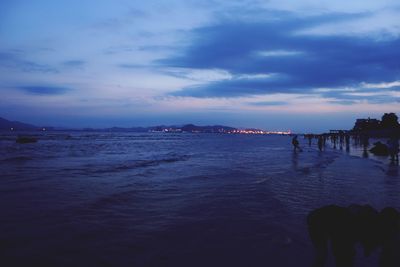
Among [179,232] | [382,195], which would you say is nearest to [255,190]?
[382,195]

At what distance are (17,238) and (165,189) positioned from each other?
25.7ft

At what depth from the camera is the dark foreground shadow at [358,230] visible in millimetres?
4832

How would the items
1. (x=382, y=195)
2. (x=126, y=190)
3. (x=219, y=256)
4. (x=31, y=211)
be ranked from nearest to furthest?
(x=219, y=256) < (x=31, y=211) < (x=382, y=195) < (x=126, y=190)

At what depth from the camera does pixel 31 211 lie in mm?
10898

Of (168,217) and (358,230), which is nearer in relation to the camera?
(358,230)

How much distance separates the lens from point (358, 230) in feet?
16.6

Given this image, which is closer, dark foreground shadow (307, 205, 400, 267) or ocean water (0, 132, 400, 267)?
dark foreground shadow (307, 205, 400, 267)

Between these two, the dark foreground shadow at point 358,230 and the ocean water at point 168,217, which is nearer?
the dark foreground shadow at point 358,230

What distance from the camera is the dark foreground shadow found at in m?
4.83

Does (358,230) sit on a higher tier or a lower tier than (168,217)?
higher

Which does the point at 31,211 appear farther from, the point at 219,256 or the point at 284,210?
the point at 284,210

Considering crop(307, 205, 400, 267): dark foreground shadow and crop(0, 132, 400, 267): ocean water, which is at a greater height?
crop(307, 205, 400, 267): dark foreground shadow

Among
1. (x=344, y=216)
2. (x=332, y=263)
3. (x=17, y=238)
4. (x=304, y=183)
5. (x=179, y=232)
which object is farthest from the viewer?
(x=304, y=183)

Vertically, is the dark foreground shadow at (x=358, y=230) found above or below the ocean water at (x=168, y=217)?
above
